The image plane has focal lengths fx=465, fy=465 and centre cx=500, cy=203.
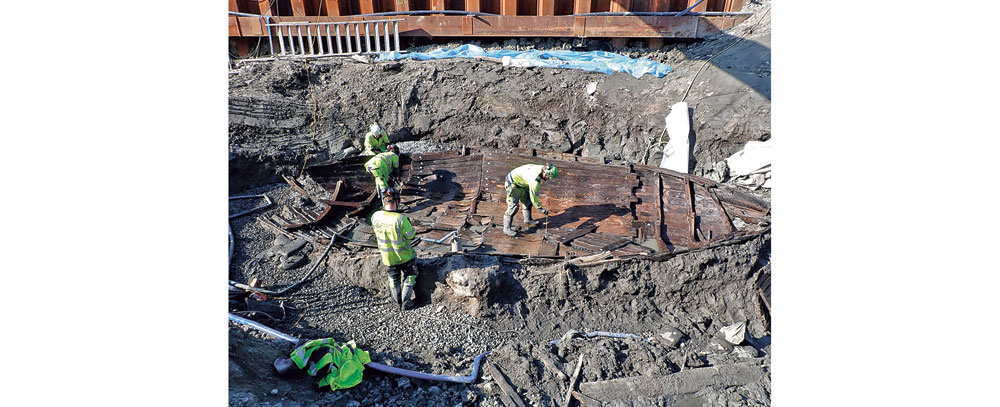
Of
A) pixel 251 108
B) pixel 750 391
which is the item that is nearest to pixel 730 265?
pixel 750 391

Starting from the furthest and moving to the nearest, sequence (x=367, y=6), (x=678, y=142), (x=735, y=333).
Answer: (x=367, y=6) → (x=678, y=142) → (x=735, y=333)

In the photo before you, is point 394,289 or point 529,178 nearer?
point 394,289

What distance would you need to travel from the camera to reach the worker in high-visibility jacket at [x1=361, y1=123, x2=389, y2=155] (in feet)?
31.0

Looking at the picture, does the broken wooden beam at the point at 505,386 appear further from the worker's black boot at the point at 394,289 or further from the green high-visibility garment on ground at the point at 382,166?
the green high-visibility garment on ground at the point at 382,166

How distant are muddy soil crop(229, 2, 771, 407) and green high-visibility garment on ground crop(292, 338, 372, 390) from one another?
11 centimetres

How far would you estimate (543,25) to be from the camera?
12.3m

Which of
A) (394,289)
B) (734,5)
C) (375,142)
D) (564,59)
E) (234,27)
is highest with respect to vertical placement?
(734,5)

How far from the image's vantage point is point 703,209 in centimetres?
810

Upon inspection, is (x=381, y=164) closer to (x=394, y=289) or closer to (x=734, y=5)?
(x=394, y=289)

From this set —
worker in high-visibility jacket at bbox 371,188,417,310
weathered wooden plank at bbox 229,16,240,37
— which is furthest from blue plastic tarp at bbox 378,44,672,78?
worker in high-visibility jacket at bbox 371,188,417,310

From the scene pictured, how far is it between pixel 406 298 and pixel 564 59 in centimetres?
799

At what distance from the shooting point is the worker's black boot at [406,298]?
6.42m

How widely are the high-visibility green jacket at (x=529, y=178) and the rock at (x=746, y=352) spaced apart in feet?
11.7

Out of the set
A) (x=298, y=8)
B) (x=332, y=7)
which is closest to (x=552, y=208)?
(x=332, y=7)
